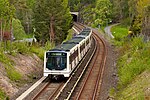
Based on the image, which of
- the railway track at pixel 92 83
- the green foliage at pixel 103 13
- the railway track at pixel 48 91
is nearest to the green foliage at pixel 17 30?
the green foliage at pixel 103 13

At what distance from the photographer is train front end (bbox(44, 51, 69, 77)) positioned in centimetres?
2680

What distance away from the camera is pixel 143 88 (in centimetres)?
2011

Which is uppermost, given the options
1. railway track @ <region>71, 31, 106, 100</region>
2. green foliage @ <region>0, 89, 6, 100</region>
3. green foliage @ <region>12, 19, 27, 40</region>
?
green foliage @ <region>0, 89, 6, 100</region>

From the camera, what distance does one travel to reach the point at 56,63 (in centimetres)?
2686

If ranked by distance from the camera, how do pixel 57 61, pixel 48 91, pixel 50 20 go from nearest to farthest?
pixel 48 91 → pixel 57 61 → pixel 50 20

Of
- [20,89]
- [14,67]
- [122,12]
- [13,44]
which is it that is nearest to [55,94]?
[20,89]

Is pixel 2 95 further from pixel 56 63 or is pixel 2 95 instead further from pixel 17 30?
pixel 17 30

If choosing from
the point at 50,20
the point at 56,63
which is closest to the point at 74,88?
the point at 56,63

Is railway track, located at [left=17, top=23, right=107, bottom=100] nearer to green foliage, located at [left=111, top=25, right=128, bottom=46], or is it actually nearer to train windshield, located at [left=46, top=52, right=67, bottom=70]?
train windshield, located at [left=46, top=52, right=67, bottom=70]

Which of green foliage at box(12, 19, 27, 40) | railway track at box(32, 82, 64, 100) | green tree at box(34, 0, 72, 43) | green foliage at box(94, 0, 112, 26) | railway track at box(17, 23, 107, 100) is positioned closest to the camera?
railway track at box(32, 82, 64, 100)

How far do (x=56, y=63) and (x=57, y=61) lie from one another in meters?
0.17

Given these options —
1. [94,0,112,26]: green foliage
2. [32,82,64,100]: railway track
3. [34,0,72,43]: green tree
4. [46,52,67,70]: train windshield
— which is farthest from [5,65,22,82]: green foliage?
[94,0,112,26]: green foliage

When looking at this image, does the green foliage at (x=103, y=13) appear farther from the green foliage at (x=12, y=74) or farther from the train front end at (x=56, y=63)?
the green foliage at (x=12, y=74)

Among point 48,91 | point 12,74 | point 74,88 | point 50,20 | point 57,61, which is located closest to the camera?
point 48,91
